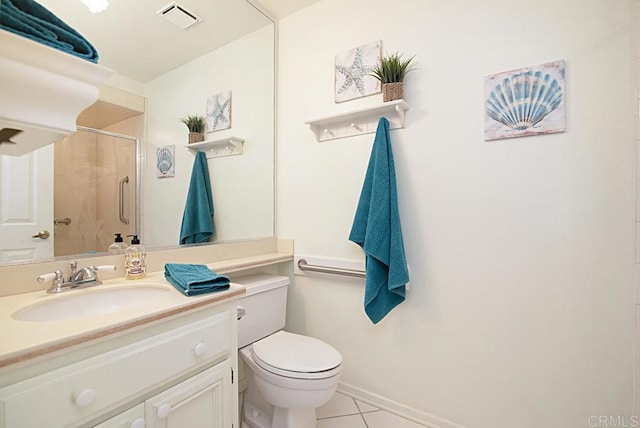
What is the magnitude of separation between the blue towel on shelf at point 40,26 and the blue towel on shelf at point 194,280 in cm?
70

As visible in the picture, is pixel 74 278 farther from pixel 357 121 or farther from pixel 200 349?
pixel 357 121

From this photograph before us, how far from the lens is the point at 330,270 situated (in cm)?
178

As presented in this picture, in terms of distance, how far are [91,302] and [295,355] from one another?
0.85 metres

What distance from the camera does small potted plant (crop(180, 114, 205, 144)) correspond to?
1589mm

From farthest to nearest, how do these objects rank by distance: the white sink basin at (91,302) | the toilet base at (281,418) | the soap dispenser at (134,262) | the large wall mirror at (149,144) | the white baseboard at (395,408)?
the white baseboard at (395,408) < the toilet base at (281,418) < the soap dispenser at (134,262) < the large wall mirror at (149,144) < the white sink basin at (91,302)

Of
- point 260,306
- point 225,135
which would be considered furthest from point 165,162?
point 260,306

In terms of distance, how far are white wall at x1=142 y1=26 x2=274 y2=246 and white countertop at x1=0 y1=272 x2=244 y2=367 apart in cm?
53

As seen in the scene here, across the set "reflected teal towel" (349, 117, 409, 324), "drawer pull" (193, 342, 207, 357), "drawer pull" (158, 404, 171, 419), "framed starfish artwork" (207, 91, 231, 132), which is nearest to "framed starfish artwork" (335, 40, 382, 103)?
"reflected teal towel" (349, 117, 409, 324)

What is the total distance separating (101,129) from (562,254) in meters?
2.02

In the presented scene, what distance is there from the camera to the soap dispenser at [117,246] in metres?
1.26

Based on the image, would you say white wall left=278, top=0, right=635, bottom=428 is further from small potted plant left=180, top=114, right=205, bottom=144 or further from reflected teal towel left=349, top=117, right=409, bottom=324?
small potted plant left=180, top=114, right=205, bottom=144

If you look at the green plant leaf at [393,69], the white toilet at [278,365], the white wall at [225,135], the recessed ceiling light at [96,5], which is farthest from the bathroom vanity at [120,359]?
the green plant leaf at [393,69]

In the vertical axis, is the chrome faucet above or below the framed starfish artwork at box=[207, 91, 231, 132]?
below

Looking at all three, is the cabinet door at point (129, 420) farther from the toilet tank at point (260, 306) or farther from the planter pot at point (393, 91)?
the planter pot at point (393, 91)
